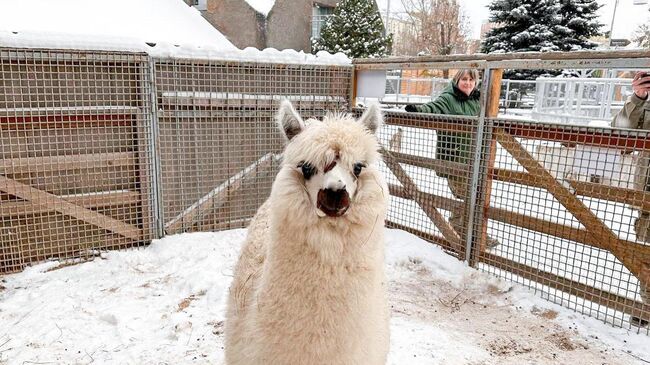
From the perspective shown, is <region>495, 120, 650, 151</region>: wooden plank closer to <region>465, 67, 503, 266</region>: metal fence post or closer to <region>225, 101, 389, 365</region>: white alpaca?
<region>465, 67, 503, 266</region>: metal fence post

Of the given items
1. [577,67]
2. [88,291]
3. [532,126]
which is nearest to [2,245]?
[88,291]

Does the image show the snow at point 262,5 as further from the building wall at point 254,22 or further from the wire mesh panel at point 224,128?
the wire mesh panel at point 224,128

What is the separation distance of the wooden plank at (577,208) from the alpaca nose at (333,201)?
3.10m

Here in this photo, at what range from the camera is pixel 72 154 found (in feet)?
16.8

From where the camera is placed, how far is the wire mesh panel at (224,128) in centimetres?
570

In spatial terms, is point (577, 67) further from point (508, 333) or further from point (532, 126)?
point (508, 333)

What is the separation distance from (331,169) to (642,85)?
10.5 ft

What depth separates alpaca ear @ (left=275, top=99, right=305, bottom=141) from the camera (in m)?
2.56

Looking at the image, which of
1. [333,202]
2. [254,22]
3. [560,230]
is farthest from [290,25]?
[333,202]

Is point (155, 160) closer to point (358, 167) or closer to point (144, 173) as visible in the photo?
point (144, 173)

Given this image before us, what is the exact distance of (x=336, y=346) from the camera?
2.15m

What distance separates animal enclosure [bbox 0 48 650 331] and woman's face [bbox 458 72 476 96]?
1.24ft

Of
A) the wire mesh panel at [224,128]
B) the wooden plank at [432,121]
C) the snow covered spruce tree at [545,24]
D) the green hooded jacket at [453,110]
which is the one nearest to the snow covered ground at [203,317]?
the wire mesh panel at [224,128]

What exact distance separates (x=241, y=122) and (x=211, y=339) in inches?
126
